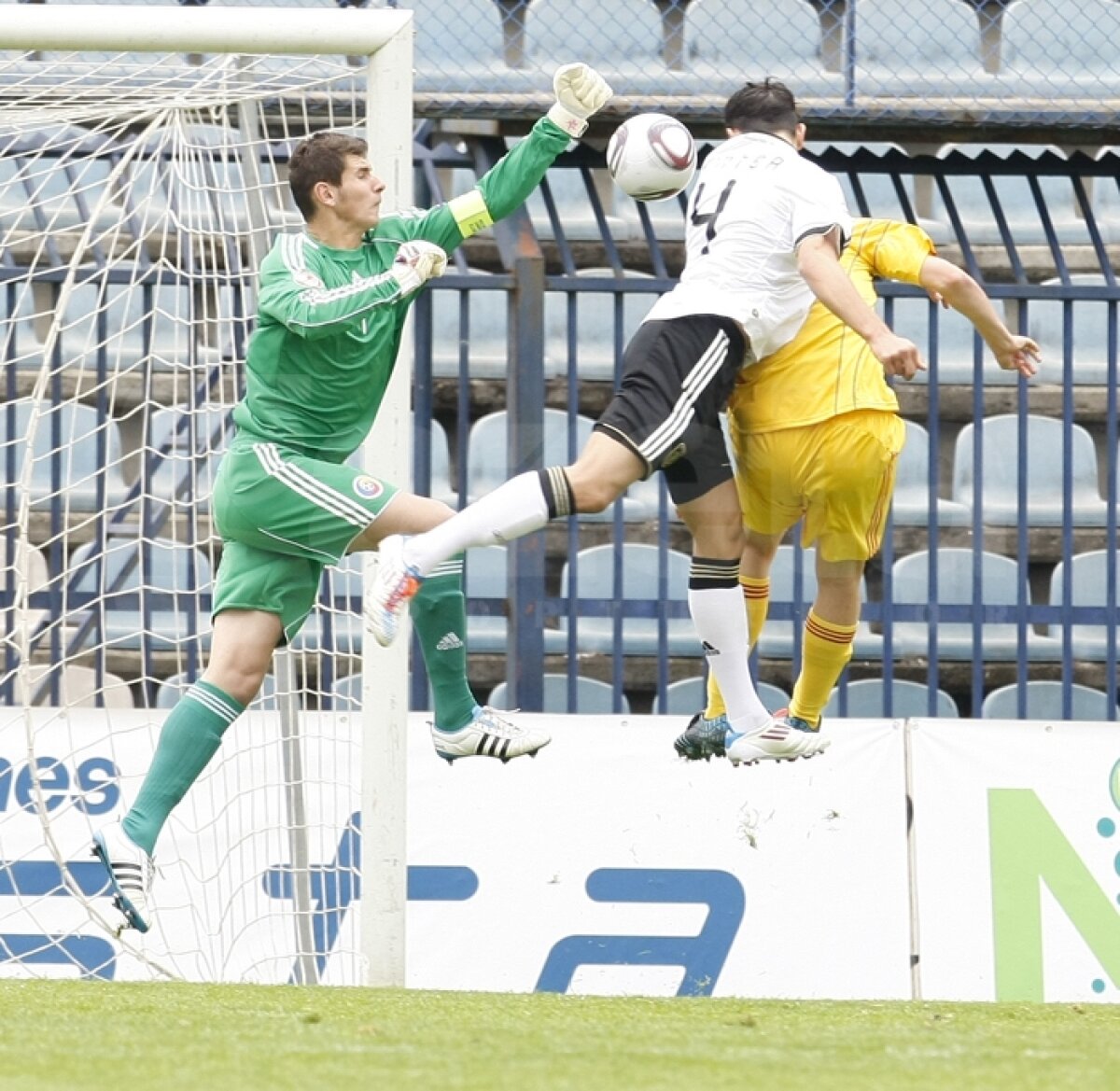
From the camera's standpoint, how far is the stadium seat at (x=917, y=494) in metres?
8.41

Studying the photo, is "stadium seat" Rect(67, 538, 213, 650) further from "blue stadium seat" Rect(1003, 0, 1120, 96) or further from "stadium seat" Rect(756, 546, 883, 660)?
"blue stadium seat" Rect(1003, 0, 1120, 96)

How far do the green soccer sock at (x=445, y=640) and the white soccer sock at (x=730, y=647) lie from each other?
2.24 ft

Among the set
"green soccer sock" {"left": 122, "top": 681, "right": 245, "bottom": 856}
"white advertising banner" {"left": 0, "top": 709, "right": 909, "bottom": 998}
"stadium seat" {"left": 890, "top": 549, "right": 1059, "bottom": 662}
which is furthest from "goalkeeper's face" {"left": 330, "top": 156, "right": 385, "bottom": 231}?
"stadium seat" {"left": 890, "top": 549, "right": 1059, "bottom": 662}

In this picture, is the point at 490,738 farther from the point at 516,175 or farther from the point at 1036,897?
the point at 1036,897

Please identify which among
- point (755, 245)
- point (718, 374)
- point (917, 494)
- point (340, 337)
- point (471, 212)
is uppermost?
point (471, 212)

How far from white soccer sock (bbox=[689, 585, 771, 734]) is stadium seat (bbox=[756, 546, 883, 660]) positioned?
1.94 meters

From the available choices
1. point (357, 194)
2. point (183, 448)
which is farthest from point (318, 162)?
point (183, 448)

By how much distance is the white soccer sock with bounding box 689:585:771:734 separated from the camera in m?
5.62

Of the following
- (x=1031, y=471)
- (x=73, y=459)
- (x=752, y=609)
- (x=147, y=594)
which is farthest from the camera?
(x=1031, y=471)

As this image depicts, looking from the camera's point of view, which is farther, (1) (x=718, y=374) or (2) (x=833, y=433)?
(2) (x=833, y=433)

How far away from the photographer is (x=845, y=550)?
569 centimetres

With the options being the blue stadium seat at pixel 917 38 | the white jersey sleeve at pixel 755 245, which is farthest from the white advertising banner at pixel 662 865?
the blue stadium seat at pixel 917 38

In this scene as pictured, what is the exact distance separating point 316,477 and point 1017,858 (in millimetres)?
2920

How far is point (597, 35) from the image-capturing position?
336 inches
